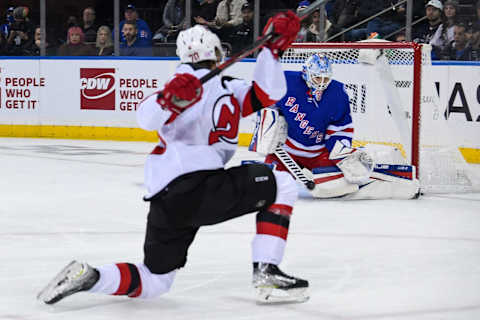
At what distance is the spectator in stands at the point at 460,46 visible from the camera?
7754 mm

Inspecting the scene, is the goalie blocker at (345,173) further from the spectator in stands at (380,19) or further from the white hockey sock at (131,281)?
the spectator in stands at (380,19)

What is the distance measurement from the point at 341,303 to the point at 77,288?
82 centimetres

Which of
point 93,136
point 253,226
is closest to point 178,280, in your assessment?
point 253,226

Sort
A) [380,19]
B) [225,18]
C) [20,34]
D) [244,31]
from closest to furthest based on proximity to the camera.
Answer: [380,19] → [244,31] → [225,18] → [20,34]

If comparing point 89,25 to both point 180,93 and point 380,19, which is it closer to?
point 380,19

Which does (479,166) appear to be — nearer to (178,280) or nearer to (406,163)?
(406,163)

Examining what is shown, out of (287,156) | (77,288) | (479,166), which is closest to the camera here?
(77,288)

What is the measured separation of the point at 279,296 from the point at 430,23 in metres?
5.70

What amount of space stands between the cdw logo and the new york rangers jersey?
4540mm

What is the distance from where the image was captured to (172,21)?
984 centimetres

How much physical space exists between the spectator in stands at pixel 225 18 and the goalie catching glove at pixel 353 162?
4177mm

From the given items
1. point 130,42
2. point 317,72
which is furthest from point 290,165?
point 130,42

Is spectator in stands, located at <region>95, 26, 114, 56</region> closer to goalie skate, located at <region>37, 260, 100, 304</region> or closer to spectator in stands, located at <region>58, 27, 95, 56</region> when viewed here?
spectator in stands, located at <region>58, 27, 95, 56</region>

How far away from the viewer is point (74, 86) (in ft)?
32.7
